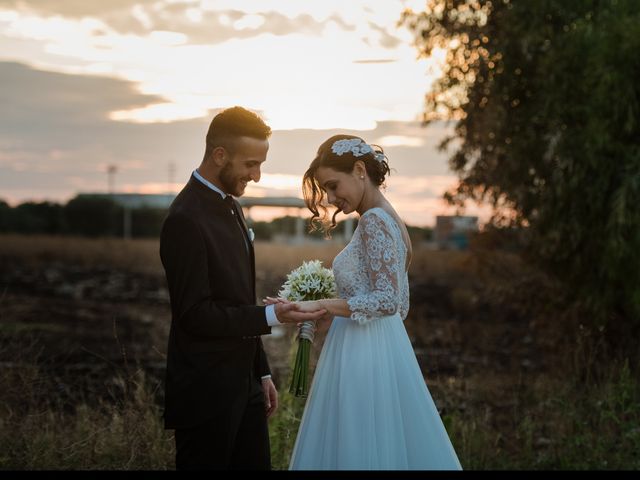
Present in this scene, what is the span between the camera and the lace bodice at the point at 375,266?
4.04 m

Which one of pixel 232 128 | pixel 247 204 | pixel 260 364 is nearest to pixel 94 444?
pixel 260 364

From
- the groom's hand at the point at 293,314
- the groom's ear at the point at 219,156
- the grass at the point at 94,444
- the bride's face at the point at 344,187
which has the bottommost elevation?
the grass at the point at 94,444

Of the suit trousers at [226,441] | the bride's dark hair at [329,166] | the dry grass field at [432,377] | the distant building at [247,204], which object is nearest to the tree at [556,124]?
the dry grass field at [432,377]

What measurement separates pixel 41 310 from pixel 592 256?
46.8 feet

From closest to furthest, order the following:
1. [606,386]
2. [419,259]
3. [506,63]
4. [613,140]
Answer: [606,386] → [613,140] → [506,63] → [419,259]

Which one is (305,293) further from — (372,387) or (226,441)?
(226,441)

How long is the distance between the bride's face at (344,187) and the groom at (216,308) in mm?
424

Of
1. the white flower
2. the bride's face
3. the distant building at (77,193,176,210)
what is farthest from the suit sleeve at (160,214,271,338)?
the distant building at (77,193,176,210)

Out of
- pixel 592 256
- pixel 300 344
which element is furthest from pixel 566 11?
pixel 300 344

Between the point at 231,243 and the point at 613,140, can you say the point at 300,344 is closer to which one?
the point at 231,243

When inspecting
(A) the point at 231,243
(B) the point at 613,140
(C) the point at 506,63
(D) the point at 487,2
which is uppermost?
(D) the point at 487,2

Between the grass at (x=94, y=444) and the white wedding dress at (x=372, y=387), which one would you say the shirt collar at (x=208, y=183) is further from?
the grass at (x=94, y=444)

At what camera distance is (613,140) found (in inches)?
386

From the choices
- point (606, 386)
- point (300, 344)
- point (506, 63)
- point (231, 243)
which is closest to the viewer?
point (231, 243)
